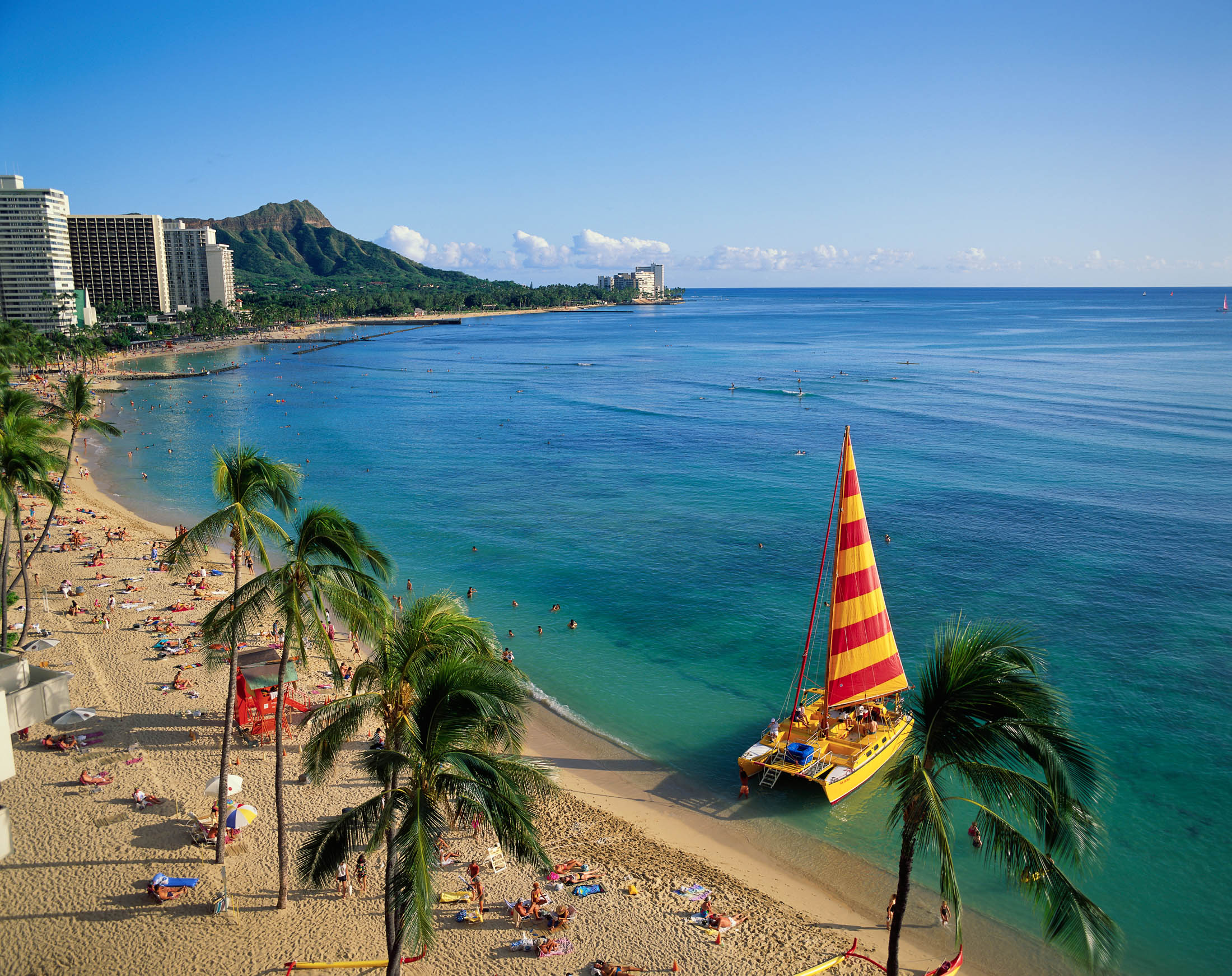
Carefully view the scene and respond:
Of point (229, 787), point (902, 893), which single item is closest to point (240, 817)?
point (229, 787)

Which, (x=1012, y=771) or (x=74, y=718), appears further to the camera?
(x=74, y=718)

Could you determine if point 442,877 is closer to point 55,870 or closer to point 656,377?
point 55,870

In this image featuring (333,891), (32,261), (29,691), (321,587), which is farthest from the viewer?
(32,261)

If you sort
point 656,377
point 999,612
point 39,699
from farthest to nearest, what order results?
1. point 656,377
2. point 999,612
3. point 39,699

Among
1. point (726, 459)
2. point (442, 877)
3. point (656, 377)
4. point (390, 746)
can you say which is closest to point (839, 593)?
point (442, 877)

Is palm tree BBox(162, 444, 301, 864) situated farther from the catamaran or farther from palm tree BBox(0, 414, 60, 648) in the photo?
the catamaran

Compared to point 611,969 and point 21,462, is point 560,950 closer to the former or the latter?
point 611,969

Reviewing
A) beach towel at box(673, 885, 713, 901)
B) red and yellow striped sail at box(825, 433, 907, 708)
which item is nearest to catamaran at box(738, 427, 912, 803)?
red and yellow striped sail at box(825, 433, 907, 708)
